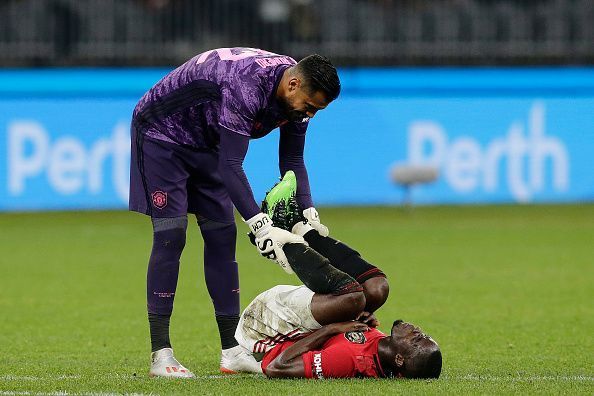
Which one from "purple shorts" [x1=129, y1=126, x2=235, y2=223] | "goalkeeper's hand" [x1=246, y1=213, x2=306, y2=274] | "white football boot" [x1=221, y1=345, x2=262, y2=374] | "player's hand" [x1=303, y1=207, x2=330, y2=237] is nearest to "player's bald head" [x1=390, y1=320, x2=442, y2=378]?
"goalkeeper's hand" [x1=246, y1=213, x2=306, y2=274]

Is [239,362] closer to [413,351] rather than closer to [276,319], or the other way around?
[276,319]

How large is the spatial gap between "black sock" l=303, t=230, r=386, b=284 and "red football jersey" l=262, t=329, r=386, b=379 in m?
0.35

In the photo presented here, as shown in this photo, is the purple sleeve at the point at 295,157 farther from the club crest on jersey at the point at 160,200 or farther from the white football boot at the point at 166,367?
the white football boot at the point at 166,367

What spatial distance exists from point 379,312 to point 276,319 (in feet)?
9.89

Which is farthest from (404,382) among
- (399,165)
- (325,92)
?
(399,165)

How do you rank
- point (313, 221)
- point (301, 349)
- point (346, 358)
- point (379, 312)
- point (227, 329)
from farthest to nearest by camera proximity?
point (379, 312) → point (227, 329) → point (313, 221) → point (301, 349) → point (346, 358)

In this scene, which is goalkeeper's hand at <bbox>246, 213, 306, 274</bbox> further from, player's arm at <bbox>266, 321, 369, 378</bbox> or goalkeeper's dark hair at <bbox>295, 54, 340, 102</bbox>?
goalkeeper's dark hair at <bbox>295, 54, 340, 102</bbox>

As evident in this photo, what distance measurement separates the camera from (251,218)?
625 cm

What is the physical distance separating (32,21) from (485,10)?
8275 mm

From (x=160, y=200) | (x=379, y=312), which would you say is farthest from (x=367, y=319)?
(x=379, y=312)

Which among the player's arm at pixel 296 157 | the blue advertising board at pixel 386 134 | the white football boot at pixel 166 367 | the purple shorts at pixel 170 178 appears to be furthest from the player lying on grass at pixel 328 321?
the blue advertising board at pixel 386 134

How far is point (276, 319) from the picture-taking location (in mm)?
6754

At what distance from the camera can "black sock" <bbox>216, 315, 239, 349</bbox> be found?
706cm

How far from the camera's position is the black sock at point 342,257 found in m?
6.63
